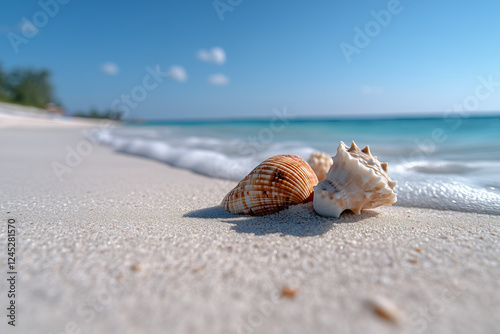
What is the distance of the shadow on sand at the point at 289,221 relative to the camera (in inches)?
70.6

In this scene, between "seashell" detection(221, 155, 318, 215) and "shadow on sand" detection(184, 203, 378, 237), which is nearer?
"shadow on sand" detection(184, 203, 378, 237)

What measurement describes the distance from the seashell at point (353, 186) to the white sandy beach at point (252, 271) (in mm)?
135

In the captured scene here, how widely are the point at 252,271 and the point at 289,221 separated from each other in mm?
700

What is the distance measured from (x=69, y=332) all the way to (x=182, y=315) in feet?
1.26

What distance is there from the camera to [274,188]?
6.60 ft

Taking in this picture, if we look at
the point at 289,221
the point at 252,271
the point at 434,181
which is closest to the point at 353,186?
the point at 289,221

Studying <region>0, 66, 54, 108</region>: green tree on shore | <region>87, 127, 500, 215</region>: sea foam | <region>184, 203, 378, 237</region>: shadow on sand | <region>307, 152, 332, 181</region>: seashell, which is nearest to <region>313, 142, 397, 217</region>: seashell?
<region>184, 203, 378, 237</region>: shadow on sand

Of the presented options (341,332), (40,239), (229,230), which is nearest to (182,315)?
(341,332)

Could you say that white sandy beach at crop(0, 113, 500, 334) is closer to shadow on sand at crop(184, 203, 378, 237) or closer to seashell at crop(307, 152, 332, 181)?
shadow on sand at crop(184, 203, 378, 237)

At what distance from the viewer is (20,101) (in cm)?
4147

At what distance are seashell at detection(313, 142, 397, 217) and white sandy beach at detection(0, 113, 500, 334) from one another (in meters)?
0.14

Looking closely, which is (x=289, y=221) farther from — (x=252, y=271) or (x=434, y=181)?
(x=434, y=181)

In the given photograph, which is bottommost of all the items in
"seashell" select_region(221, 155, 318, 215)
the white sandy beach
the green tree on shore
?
the white sandy beach

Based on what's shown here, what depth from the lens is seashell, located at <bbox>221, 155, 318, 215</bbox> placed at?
79.2 inches
